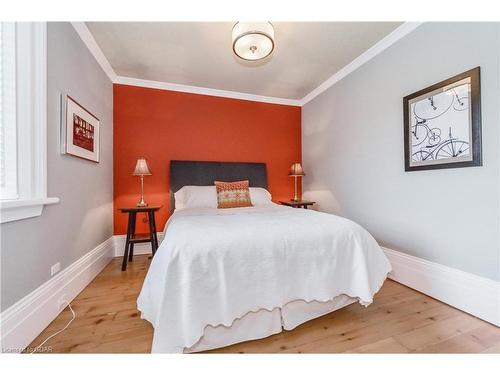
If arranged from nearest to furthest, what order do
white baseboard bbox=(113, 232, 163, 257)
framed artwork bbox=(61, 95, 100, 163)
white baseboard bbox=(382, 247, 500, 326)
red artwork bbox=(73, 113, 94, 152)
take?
1. white baseboard bbox=(382, 247, 500, 326)
2. framed artwork bbox=(61, 95, 100, 163)
3. red artwork bbox=(73, 113, 94, 152)
4. white baseboard bbox=(113, 232, 163, 257)

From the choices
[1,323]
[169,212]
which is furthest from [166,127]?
[1,323]

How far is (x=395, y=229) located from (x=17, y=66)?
3368 millimetres

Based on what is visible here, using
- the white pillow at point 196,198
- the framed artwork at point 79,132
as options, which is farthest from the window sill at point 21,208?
the white pillow at point 196,198

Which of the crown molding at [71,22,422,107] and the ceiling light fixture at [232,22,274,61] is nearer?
the ceiling light fixture at [232,22,274,61]

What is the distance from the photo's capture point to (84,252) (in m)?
2.09

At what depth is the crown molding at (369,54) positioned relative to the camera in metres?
2.05

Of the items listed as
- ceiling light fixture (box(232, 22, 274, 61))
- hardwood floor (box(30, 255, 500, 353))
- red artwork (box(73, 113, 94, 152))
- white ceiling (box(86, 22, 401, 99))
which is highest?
white ceiling (box(86, 22, 401, 99))

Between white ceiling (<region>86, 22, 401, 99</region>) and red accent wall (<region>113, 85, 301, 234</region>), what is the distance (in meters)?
0.33

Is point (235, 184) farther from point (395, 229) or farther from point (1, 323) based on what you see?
point (1, 323)

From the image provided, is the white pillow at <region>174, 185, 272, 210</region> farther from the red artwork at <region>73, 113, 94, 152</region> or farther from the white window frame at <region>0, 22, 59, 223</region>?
the white window frame at <region>0, 22, 59, 223</region>

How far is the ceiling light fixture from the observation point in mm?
1751

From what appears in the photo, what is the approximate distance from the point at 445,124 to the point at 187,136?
305 centimetres

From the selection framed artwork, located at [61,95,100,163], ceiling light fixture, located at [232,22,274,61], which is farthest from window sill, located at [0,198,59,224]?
ceiling light fixture, located at [232,22,274,61]
